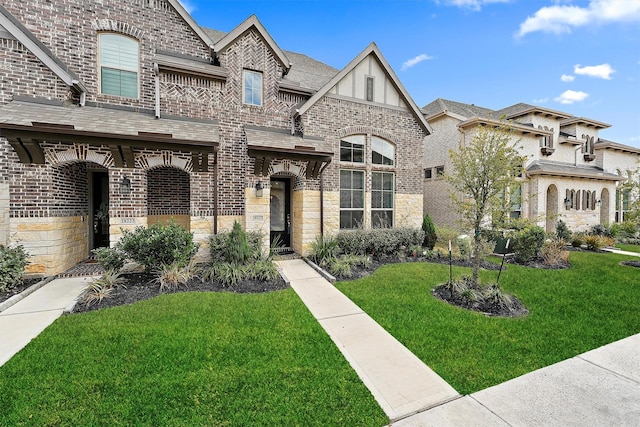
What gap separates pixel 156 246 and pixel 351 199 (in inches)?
279

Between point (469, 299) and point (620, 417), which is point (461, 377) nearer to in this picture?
point (620, 417)

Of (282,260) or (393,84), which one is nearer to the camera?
(282,260)

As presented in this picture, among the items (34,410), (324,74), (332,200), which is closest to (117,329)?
(34,410)

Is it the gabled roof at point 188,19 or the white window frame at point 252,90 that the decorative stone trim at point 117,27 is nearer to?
the gabled roof at point 188,19

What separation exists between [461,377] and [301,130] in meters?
8.98

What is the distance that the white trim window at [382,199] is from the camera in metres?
11.5

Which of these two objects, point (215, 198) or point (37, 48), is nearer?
point (37, 48)

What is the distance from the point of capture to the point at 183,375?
134 inches

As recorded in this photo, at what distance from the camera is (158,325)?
471 centimetres

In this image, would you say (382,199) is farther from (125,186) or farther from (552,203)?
(552,203)

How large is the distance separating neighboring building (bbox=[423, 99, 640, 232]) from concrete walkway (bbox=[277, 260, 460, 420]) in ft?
37.7

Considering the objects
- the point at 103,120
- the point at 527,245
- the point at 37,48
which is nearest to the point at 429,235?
the point at 527,245

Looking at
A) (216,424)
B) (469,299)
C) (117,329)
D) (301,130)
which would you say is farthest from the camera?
(301,130)

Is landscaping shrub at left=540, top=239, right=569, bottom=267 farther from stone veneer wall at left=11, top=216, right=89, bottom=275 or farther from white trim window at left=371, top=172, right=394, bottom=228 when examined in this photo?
stone veneer wall at left=11, top=216, right=89, bottom=275
